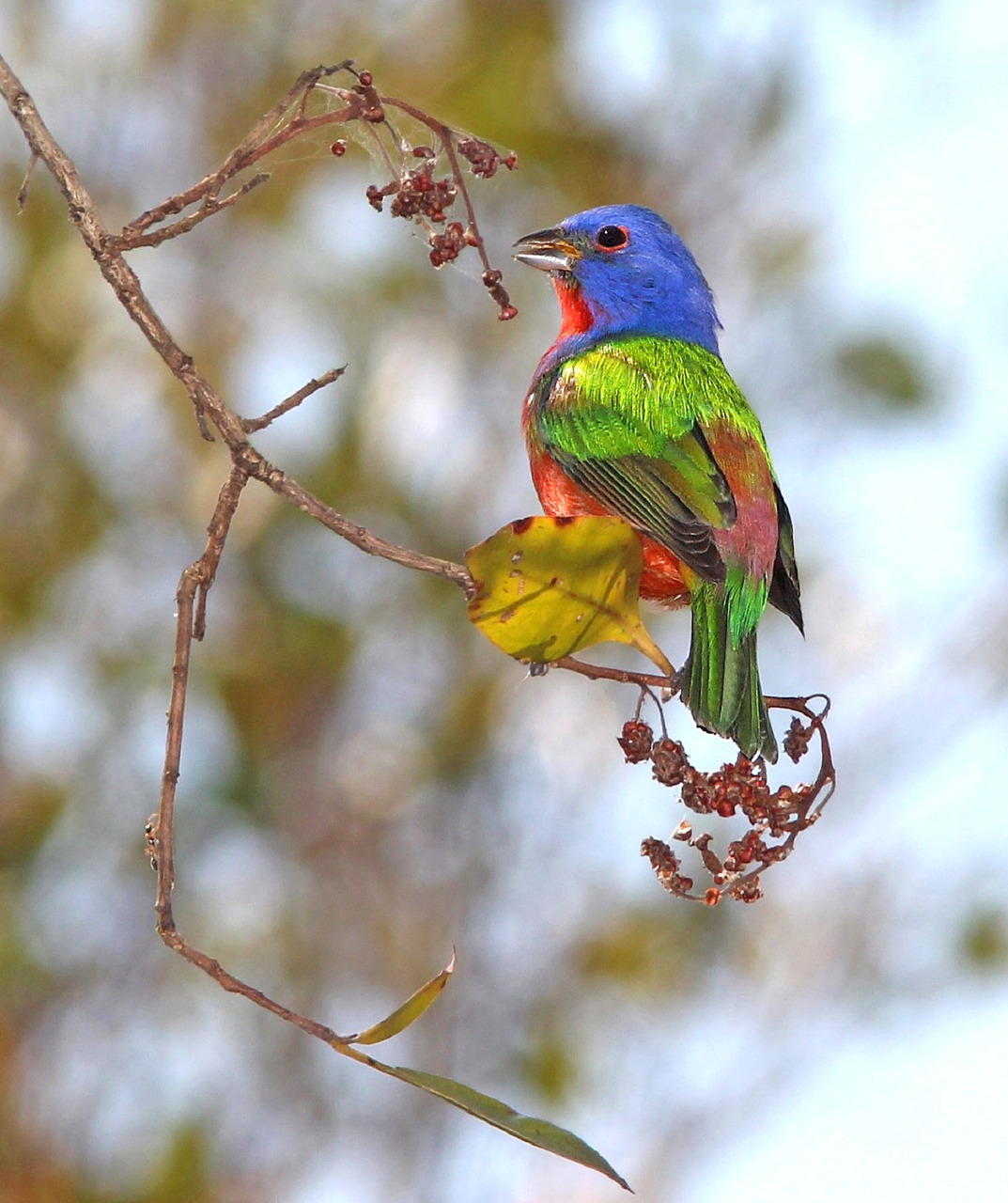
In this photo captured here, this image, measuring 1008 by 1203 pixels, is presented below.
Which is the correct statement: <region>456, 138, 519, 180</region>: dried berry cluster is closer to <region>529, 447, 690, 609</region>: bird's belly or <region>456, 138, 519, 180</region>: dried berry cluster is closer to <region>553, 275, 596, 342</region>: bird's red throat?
<region>529, 447, 690, 609</region>: bird's belly

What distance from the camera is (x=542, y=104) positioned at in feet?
24.5

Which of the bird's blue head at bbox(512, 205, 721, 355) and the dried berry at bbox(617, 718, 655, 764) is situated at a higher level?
the bird's blue head at bbox(512, 205, 721, 355)

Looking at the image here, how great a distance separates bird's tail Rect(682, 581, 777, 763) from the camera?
10.7 feet

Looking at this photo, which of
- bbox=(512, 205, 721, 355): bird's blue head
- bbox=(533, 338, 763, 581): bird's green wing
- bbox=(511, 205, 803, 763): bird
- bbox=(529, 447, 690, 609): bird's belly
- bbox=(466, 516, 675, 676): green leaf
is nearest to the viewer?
bbox=(466, 516, 675, 676): green leaf

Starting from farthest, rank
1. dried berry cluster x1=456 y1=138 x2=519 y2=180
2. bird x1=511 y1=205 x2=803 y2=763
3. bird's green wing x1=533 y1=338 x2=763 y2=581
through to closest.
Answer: bird's green wing x1=533 y1=338 x2=763 y2=581 < bird x1=511 y1=205 x2=803 y2=763 < dried berry cluster x1=456 y1=138 x2=519 y2=180

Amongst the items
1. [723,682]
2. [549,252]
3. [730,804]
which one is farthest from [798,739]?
[549,252]

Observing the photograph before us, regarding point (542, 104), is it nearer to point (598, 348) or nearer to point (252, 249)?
point (252, 249)

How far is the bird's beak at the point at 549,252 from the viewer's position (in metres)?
4.89

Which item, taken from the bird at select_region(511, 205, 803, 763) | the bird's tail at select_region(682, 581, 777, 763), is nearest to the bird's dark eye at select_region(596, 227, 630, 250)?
the bird at select_region(511, 205, 803, 763)

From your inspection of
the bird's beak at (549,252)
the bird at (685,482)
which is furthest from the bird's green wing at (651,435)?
the bird's beak at (549,252)

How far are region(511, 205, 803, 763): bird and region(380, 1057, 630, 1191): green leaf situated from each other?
1.03 m

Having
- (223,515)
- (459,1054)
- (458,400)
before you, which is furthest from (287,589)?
(223,515)

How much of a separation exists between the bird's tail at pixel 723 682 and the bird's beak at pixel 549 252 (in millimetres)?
1538

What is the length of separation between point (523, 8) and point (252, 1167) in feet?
16.0
